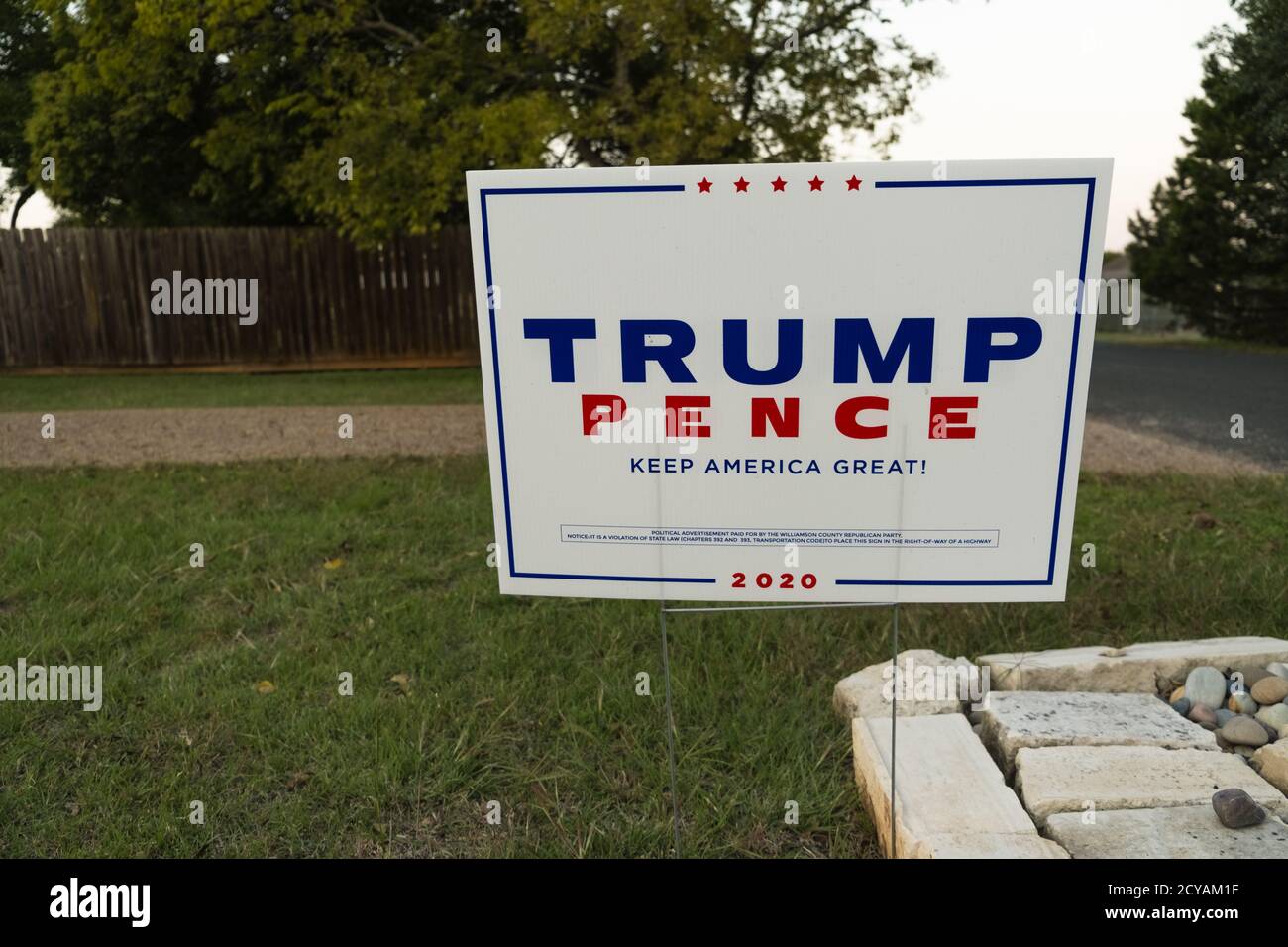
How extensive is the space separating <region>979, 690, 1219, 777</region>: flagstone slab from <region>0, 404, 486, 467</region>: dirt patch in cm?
540

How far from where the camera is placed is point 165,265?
50.4 ft

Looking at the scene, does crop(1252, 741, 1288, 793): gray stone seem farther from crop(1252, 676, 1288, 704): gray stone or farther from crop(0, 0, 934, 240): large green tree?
crop(0, 0, 934, 240): large green tree

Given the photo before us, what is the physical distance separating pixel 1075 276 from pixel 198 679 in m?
3.25

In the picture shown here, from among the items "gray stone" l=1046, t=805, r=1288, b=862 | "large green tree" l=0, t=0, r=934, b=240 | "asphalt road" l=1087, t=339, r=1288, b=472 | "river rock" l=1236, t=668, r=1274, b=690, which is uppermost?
"large green tree" l=0, t=0, r=934, b=240

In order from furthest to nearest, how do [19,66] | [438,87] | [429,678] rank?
1. [19,66]
2. [438,87]
3. [429,678]

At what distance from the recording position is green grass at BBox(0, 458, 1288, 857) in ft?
9.10

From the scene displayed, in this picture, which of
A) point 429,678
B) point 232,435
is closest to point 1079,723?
point 429,678

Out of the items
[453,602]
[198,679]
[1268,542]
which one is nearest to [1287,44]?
[1268,542]

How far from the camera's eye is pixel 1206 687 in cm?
322

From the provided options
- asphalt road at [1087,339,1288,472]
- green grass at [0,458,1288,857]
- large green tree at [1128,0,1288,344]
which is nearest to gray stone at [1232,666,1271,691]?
green grass at [0,458,1288,857]

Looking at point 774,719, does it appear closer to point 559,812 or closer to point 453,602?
point 559,812

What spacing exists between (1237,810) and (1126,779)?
0.30 metres

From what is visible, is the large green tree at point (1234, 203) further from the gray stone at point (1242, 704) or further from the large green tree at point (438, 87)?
the gray stone at point (1242, 704)

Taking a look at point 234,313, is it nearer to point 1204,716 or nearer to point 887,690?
point 887,690
